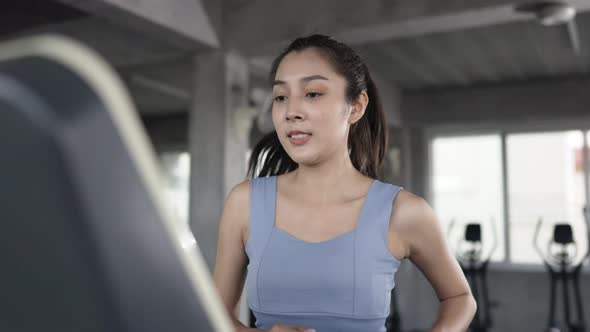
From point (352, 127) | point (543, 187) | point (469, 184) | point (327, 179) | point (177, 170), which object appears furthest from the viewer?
point (177, 170)

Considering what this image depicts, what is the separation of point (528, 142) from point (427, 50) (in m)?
2.20

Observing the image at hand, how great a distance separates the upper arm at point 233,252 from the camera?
34.8 inches

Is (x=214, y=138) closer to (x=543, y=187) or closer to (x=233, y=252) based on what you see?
(x=233, y=252)

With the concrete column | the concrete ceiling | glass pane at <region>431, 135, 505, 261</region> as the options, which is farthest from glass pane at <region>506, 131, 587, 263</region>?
the concrete column

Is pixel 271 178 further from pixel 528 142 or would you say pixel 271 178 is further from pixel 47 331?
pixel 528 142

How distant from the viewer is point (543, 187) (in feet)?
21.7

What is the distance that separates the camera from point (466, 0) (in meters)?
3.22

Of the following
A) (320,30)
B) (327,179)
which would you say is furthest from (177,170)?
(327,179)

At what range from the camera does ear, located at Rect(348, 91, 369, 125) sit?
36.6 inches

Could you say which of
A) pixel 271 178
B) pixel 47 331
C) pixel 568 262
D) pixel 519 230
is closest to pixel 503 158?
pixel 519 230

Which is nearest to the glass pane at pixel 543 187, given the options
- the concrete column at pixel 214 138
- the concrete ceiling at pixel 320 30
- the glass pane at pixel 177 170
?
the concrete ceiling at pixel 320 30

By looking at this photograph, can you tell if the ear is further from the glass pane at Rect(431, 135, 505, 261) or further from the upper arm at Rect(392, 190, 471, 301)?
the glass pane at Rect(431, 135, 505, 261)

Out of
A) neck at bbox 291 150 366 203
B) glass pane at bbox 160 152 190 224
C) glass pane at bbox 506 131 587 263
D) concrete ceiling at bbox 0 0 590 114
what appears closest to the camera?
neck at bbox 291 150 366 203

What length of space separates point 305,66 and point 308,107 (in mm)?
71
